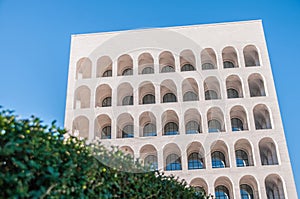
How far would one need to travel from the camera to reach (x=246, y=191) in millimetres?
27422

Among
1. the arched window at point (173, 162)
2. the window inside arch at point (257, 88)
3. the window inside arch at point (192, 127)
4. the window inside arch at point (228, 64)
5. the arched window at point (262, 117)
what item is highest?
the window inside arch at point (228, 64)

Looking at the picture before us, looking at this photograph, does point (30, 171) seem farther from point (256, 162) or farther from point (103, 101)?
point (103, 101)

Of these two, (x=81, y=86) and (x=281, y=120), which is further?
(x=81, y=86)

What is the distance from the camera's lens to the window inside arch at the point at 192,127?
93.7ft

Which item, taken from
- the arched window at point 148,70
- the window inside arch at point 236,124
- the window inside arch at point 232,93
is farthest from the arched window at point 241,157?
the arched window at point 148,70

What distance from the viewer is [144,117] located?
1160 inches

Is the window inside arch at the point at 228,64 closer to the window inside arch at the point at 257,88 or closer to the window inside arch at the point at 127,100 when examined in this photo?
the window inside arch at the point at 257,88

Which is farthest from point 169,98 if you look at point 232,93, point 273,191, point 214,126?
point 273,191

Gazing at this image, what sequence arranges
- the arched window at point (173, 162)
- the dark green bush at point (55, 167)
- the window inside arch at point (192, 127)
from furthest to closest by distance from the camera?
the window inside arch at point (192, 127) < the arched window at point (173, 162) < the dark green bush at point (55, 167)

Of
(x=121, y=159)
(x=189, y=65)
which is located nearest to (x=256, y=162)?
(x=189, y=65)

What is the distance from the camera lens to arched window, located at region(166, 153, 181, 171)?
90.4 ft

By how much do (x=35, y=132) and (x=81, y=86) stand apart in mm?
25619

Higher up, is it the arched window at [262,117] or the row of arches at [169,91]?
the row of arches at [169,91]

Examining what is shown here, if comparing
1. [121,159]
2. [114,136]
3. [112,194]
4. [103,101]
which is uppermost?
[103,101]
